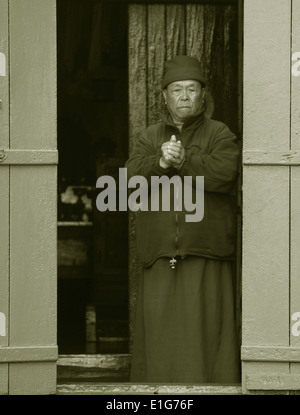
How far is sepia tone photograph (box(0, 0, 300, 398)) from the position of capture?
571cm

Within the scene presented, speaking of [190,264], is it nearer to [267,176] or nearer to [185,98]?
[267,176]

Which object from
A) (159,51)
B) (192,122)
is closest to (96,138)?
(159,51)

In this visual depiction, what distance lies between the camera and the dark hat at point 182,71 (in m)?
6.15

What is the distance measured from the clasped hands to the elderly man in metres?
0.13

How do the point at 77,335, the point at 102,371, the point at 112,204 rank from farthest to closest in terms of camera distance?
1. the point at 112,204
2. the point at 77,335
3. the point at 102,371

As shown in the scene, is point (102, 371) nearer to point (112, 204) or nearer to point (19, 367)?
point (19, 367)

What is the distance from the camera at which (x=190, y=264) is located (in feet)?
20.2

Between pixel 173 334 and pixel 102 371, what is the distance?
884mm

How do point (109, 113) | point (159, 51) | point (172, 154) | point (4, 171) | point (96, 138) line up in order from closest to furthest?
point (4, 171)
point (172, 154)
point (159, 51)
point (109, 113)
point (96, 138)

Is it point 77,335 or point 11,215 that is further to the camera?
point 77,335

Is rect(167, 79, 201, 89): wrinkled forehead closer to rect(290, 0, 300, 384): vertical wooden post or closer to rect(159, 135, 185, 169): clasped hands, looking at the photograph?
rect(159, 135, 185, 169): clasped hands

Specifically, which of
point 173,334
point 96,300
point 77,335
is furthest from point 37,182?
point 96,300

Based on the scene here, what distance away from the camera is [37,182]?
18.7ft

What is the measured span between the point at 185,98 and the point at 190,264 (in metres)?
0.91
